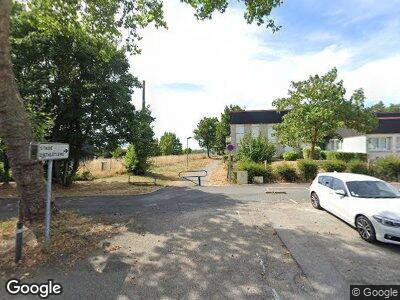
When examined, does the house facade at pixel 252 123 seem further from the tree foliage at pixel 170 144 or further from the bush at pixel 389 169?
the bush at pixel 389 169

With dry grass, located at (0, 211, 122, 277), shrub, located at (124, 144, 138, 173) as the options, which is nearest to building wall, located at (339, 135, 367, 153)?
shrub, located at (124, 144, 138, 173)

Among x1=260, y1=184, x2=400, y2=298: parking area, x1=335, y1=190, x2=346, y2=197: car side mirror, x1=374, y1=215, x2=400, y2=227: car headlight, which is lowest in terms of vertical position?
x1=260, y1=184, x2=400, y2=298: parking area

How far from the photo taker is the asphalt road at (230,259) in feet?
17.0

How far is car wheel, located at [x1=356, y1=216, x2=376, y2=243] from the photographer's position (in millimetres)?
7355

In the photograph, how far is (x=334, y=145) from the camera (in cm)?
4372

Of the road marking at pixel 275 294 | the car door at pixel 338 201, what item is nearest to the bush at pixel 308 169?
the car door at pixel 338 201

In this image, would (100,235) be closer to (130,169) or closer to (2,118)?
(2,118)

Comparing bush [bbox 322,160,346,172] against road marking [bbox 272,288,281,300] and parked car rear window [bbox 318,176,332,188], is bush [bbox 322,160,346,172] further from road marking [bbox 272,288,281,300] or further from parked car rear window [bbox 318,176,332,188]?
road marking [bbox 272,288,281,300]

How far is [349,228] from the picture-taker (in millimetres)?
8781

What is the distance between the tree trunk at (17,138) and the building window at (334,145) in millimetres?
40732

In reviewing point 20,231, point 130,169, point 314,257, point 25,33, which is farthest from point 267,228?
point 130,169

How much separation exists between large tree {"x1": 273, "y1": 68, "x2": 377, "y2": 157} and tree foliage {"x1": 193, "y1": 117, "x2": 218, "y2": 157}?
3695 centimetres

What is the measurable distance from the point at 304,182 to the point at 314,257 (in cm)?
1447

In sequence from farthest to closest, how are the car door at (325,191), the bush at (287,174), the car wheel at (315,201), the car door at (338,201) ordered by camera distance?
the bush at (287,174) < the car wheel at (315,201) < the car door at (325,191) < the car door at (338,201)
